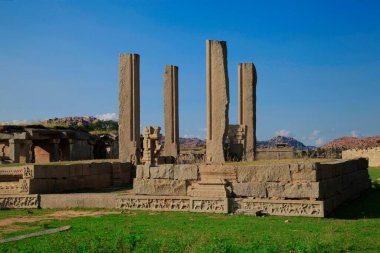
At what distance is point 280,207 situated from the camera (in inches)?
467

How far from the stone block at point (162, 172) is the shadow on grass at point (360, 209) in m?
4.62

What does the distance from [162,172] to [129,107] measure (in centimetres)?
992

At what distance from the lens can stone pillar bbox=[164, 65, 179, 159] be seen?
2831cm

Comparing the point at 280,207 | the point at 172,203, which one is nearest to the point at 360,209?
the point at 280,207

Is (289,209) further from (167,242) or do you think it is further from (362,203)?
(167,242)

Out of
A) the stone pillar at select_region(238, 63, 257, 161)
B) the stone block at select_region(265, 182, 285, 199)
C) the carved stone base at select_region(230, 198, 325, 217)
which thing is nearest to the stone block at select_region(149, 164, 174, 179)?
the carved stone base at select_region(230, 198, 325, 217)

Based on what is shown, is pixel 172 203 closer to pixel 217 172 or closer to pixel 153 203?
pixel 153 203

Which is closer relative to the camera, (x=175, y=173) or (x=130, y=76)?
(x=175, y=173)

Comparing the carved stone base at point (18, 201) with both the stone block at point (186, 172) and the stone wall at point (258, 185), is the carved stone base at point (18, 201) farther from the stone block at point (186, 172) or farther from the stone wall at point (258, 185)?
the stone block at point (186, 172)

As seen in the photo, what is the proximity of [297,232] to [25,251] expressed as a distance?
510 centimetres

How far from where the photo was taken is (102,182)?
63.0 feet

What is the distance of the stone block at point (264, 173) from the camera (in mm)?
12051

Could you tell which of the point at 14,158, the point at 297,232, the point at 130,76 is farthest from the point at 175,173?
the point at 14,158

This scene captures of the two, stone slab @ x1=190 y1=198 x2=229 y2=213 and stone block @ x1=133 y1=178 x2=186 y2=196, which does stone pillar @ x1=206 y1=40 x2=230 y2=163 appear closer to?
stone block @ x1=133 y1=178 x2=186 y2=196
